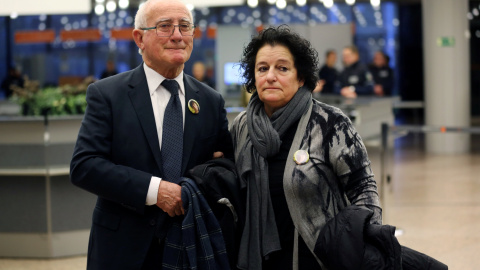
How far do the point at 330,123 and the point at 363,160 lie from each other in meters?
0.18

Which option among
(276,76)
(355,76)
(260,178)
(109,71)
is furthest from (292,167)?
(109,71)

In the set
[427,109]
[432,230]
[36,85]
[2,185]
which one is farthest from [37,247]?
[427,109]

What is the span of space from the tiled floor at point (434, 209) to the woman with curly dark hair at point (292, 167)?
11.0ft

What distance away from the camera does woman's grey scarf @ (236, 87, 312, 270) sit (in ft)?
8.65

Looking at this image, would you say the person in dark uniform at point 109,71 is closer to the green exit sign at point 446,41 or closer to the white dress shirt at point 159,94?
the green exit sign at point 446,41

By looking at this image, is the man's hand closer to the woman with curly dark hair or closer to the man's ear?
the woman with curly dark hair

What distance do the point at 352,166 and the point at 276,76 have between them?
436 millimetres

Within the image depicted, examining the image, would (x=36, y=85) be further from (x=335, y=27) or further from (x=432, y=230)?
(x=335, y=27)

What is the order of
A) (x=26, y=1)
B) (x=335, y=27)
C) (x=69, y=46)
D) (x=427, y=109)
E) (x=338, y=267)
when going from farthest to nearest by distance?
(x=69, y=46)
(x=335, y=27)
(x=427, y=109)
(x=26, y=1)
(x=338, y=267)

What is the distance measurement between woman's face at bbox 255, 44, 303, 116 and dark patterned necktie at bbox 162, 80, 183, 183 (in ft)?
1.08

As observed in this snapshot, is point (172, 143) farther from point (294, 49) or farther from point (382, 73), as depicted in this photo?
point (382, 73)

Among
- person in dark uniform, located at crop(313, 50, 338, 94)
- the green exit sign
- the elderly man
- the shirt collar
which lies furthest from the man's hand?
the green exit sign

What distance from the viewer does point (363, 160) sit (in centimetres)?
269

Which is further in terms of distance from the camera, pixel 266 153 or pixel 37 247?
pixel 37 247
